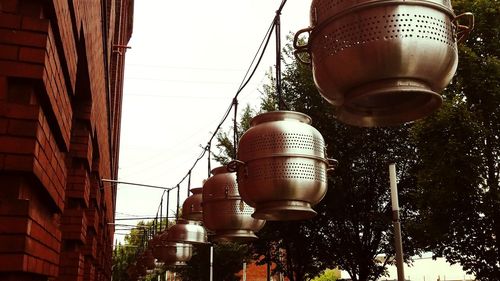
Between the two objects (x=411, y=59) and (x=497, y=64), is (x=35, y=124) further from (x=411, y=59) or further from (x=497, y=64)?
(x=497, y=64)

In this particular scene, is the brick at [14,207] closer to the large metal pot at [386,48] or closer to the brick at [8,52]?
the brick at [8,52]

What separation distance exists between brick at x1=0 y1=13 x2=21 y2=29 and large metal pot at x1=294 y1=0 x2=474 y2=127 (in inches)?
48.0

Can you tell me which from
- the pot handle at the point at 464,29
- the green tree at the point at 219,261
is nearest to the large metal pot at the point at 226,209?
the pot handle at the point at 464,29

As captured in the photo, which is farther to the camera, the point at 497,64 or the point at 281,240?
Result: the point at 281,240

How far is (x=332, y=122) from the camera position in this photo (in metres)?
14.9

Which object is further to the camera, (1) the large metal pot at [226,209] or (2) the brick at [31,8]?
(1) the large metal pot at [226,209]

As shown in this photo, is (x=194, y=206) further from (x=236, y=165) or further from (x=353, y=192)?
(x=353, y=192)

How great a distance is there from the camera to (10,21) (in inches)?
83.7

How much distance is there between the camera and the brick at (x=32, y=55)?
2.07m

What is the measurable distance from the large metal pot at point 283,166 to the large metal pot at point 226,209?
0.75 meters

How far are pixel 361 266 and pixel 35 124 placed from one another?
14.0 m

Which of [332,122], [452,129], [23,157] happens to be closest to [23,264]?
[23,157]

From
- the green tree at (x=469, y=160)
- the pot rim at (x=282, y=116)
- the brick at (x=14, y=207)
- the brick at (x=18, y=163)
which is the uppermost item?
the green tree at (x=469, y=160)

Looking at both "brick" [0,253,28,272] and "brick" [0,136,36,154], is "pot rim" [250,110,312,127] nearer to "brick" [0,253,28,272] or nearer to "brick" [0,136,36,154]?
"brick" [0,136,36,154]
